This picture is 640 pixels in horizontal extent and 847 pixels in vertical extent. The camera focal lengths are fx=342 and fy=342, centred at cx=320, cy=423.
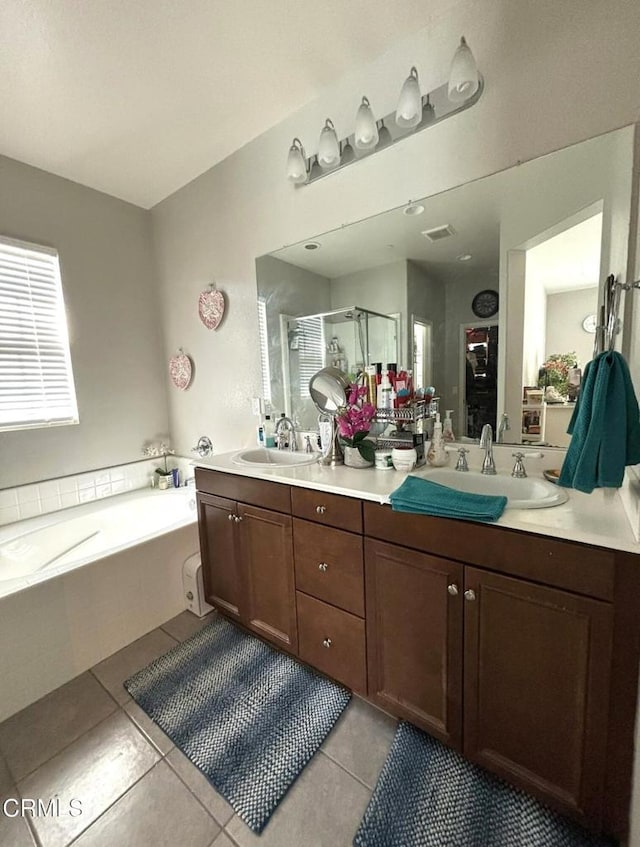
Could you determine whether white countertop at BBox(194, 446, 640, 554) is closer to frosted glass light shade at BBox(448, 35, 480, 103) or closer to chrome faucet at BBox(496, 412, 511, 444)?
chrome faucet at BBox(496, 412, 511, 444)

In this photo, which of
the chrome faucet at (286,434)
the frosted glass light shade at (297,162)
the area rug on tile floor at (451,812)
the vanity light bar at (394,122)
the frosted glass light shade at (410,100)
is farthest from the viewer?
the chrome faucet at (286,434)

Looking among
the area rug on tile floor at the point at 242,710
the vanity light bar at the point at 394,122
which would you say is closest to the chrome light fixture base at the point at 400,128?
the vanity light bar at the point at 394,122

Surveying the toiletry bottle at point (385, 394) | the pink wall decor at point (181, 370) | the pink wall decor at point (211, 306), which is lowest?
the toiletry bottle at point (385, 394)

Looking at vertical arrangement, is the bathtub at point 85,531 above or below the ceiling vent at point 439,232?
below

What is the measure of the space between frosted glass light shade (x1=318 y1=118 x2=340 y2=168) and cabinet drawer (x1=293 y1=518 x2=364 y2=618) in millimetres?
1609

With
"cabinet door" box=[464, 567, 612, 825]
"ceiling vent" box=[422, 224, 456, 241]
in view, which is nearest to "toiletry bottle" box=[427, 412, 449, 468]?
"cabinet door" box=[464, 567, 612, 825]

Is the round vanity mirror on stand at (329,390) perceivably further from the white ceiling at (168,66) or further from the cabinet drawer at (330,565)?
the white ceiling at (168,66)

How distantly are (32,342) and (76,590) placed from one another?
152cm

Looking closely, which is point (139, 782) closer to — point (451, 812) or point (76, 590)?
point (76, 590)

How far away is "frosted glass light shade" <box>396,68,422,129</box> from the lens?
A: 1.30m

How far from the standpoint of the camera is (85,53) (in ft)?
4.51

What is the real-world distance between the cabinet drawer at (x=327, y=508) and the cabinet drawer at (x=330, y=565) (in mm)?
30

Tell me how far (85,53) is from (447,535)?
2.28 meters

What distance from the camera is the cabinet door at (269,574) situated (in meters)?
1.45
